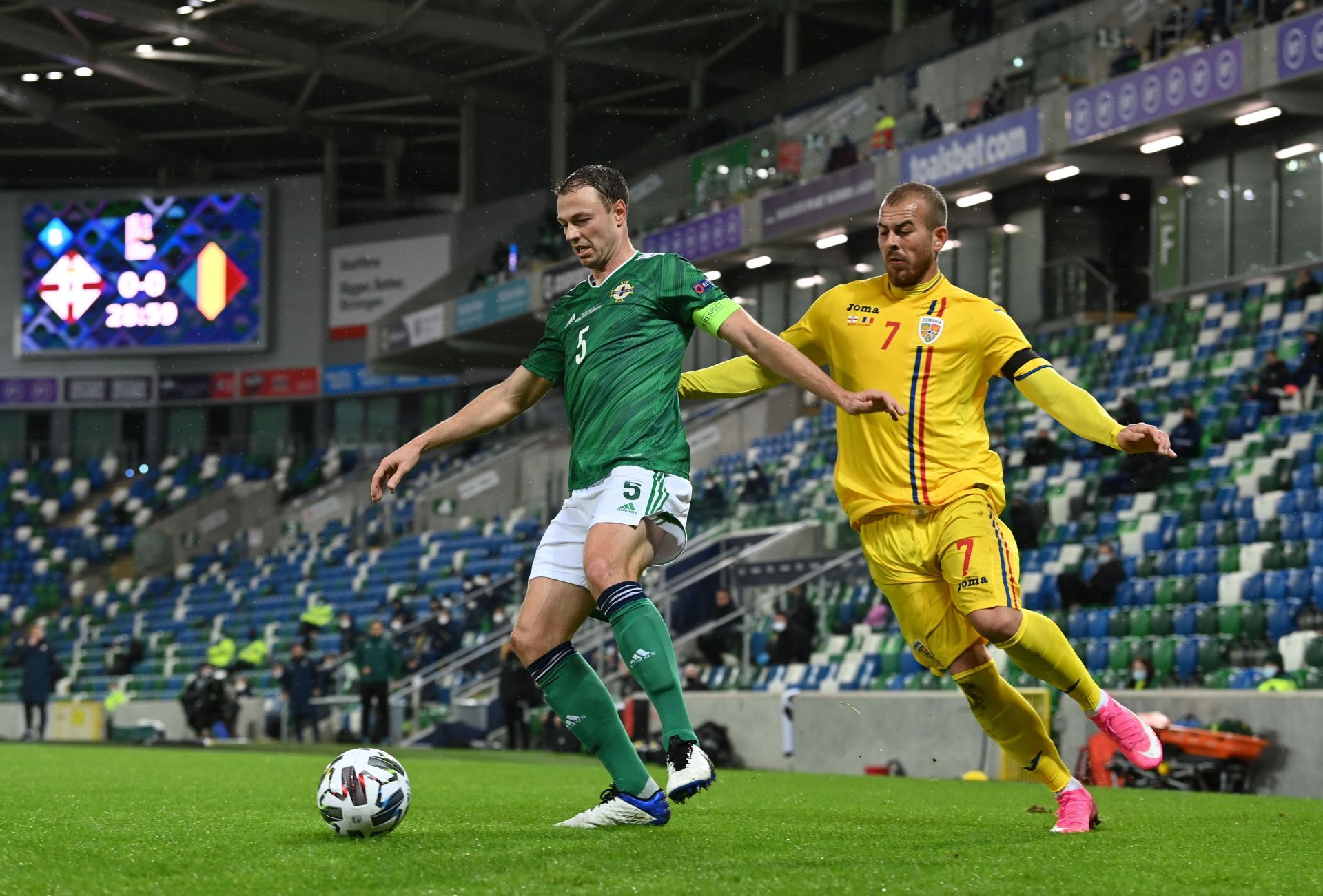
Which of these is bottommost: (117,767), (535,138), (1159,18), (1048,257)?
(117,767)

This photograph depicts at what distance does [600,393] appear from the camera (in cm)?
504

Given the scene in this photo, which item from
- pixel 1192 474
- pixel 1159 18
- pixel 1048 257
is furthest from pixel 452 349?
pixel 1192 474

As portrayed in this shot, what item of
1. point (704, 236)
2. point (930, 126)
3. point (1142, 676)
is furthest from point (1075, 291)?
point (1142, 676)

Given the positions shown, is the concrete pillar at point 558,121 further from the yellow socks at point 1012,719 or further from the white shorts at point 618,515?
the white shorts at point 618,515

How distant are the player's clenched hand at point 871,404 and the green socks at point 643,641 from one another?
32.3 inches

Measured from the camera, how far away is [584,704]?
505 cm

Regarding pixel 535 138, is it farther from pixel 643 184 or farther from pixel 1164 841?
pixel 1164 841

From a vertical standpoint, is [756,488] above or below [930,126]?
below

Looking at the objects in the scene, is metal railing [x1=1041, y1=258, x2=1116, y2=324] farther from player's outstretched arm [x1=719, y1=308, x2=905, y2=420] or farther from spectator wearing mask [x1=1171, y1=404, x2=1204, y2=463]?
player's outstretched arm [x1=719, y1=308, x2=905, y2=420]

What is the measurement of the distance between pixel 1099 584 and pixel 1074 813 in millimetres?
10270

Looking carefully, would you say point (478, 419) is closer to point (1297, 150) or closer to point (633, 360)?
point (633, 360)

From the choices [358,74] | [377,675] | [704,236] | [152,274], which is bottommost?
[377,675]

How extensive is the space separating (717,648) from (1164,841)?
13560 mm

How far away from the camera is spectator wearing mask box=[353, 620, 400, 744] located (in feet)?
63.9
